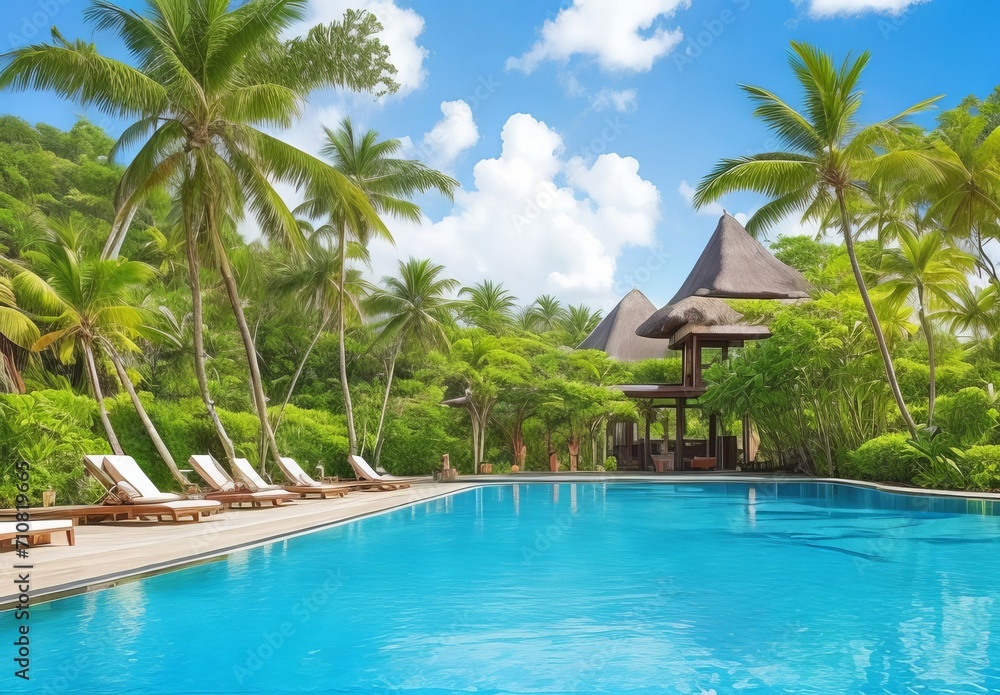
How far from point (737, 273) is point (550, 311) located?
19.0 metres

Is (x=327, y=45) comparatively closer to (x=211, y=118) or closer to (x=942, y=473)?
(x=211, y=118)

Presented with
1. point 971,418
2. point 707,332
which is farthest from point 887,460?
point 707,332

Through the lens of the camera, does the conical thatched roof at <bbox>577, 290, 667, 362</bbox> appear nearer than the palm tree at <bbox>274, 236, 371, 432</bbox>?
No

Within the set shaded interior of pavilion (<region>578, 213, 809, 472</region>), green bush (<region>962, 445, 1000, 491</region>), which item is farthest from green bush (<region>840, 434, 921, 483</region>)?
shaded interior of pavilion (<region>578, 213, 809, 472</region>)

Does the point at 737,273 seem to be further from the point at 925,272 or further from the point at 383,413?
the point at 383,413

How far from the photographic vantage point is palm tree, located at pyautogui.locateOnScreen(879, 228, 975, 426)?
55.6 ft

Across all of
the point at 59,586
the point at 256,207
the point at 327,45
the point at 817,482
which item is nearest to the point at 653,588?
the point at 59,586

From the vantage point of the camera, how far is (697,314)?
75.6 feet

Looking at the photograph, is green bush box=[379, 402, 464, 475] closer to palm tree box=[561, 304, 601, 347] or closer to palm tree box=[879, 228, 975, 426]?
palm tree box=[879, 228, 975, 426]

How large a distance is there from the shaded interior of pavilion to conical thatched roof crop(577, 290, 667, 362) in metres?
3.08

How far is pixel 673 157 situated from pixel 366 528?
1130 cm

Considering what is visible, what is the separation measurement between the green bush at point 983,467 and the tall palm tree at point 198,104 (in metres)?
11.5

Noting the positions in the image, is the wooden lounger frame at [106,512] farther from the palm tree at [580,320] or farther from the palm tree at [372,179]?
the palm tree at [580,320]

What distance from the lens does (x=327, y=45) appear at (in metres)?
17.4
